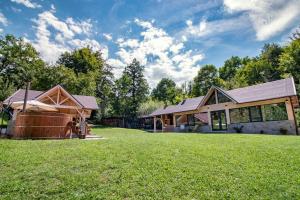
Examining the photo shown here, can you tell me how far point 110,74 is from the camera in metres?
47.2

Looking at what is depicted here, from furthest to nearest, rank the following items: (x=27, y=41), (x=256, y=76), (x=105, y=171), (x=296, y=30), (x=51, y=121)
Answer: (x=256, y=76), (x=27, y=41), (x=296, y=30), (x=51, y=121), (x=105, y=171)

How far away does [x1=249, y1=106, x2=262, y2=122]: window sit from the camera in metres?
18.5

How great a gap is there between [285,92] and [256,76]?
26.6 m

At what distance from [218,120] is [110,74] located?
31860mm

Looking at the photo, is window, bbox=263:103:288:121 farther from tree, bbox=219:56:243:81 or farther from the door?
tree, bbox=219:56:243:81

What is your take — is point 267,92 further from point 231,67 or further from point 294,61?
point 231,67

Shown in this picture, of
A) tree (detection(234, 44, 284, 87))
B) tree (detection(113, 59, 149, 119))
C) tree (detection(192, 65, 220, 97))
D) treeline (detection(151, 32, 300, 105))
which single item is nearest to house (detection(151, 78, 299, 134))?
treeline (detection(151, 32, 300, 105))

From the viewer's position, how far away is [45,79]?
3388cm

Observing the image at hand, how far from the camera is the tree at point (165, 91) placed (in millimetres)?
59312

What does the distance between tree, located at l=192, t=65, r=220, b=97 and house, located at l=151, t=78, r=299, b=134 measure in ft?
79.9

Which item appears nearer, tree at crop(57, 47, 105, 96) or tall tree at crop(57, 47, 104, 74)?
tree at crop(57, 47, 105, 96)

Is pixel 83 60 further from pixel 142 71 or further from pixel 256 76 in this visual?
pixel 256 76

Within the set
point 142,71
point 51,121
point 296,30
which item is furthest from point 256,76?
point 51,121

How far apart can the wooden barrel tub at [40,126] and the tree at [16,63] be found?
25.5 meters
